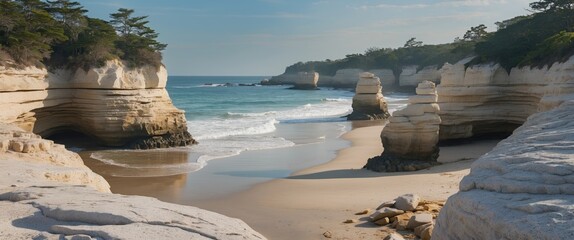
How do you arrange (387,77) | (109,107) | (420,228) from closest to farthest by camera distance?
(420,228)
(109,107)
(387,77)

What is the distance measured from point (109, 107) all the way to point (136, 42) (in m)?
4.91

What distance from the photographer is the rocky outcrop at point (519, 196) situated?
14.2 ft

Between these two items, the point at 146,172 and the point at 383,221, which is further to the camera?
the point at 146,172

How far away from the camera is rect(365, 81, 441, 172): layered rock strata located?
1630 centimetres

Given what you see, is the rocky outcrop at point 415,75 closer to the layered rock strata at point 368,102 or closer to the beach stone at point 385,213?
the layered rock strata at point 368,102

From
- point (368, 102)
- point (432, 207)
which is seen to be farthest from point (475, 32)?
point (432, 207)

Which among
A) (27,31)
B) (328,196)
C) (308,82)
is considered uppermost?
(27,31)

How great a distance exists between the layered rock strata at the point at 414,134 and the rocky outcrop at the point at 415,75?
5340 centimetres

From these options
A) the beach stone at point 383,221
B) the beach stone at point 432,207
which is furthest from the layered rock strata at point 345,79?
the beach stone at point 383,221

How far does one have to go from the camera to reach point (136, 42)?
25203mm

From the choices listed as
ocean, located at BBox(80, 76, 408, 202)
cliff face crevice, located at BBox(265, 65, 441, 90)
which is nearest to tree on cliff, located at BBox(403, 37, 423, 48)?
cliff face crevice, located at BBox(265, 65, 441, 90)

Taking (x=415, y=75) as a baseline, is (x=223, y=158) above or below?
below

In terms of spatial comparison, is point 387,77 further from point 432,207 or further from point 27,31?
point 432,207

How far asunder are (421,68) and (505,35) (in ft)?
178
